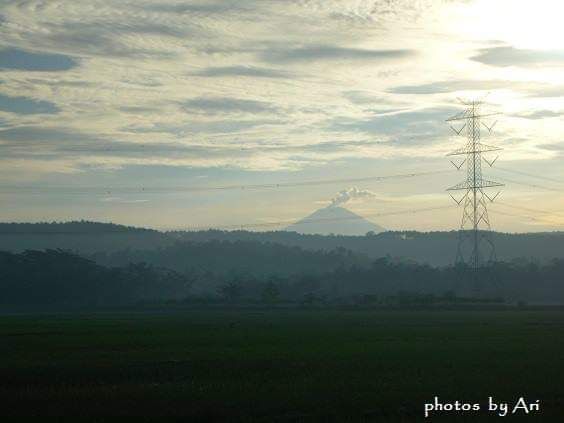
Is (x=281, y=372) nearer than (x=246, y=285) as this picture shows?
Yes

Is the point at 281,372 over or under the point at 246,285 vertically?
over

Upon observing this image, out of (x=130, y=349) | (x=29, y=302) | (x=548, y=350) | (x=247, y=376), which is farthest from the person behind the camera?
(x=29, y=302)

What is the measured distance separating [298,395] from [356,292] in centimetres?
12147

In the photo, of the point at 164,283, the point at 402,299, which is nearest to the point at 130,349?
the point at 402,299

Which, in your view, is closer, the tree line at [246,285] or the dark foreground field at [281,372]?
the dark foreground field at [281,372]

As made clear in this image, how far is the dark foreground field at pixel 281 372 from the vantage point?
1006 inches

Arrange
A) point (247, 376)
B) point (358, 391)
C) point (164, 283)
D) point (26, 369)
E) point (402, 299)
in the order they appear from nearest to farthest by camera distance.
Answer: point (358, 391)
point (247, 376)
point (26, 369)
point (402, 299)
point (164, 283)

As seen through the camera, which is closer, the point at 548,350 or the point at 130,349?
the point at 548,350

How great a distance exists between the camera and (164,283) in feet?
484

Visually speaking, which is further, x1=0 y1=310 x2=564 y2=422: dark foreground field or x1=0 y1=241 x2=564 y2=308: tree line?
x1=0 y1=241 x2=564 y2=308: tree line

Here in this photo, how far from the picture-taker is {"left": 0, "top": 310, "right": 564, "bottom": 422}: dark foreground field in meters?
25.6

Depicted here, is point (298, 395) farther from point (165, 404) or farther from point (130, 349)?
point (130, 349)

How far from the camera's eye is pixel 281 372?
113 ft

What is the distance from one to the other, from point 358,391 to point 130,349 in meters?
21.0
